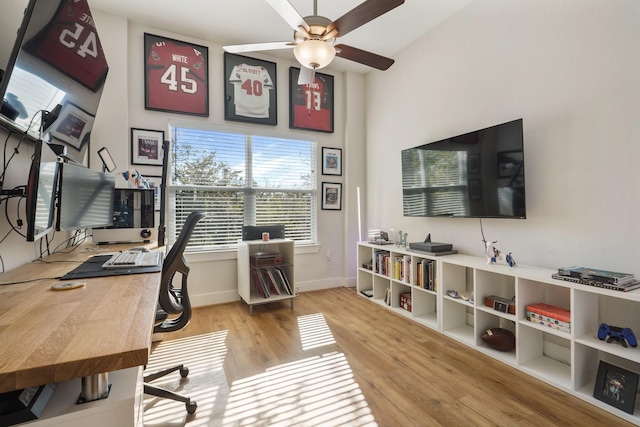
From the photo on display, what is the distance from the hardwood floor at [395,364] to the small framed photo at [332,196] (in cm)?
133

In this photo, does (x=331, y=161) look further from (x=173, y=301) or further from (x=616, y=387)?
(x=616, y=387)

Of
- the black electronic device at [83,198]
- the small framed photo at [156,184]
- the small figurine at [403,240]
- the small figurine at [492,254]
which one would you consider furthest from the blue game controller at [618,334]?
the small framed photo at [156,184]

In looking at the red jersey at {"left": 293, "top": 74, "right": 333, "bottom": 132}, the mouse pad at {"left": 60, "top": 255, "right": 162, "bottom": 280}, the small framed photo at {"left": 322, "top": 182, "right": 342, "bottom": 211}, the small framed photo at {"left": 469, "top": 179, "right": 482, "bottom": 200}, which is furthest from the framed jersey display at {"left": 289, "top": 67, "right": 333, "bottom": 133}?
the mouse pad at {"left": 60, "top": 255, "right": 162, "bottom": 280}

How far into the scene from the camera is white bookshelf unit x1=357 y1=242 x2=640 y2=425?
1.65 m

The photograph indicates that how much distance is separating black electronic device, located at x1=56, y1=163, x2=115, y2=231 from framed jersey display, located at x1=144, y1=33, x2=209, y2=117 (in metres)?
1.27

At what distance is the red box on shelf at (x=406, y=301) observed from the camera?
9.71ft

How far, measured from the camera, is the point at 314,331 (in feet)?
8.38

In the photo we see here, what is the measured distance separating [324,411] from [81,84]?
2.38m

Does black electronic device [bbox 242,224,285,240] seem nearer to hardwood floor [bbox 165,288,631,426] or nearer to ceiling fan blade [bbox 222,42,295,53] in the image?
hardwood floor [bbox 165,288,631,426]

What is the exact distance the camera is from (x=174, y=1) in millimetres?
2621

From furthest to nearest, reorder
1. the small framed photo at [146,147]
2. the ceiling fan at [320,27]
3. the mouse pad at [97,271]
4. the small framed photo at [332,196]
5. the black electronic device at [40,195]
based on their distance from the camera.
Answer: the small framed photo at [332,196] < the small framed photo at [146,147] < the ceiling fan at [320,27] < the mouse pad at [97,271] < the black electronic device at [40,195]

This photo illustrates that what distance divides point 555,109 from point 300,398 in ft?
8.30

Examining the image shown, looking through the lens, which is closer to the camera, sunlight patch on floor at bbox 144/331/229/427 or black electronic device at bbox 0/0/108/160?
black electronic device at bbox 0/0/108/160

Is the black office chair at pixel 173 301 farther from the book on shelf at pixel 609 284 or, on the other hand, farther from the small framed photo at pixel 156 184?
the book on shelf at pixel 609 284
